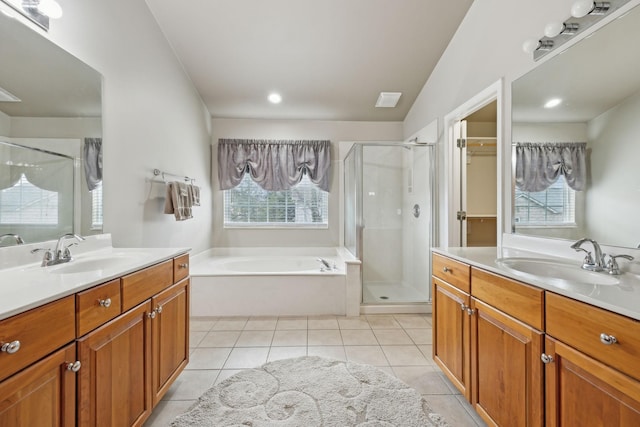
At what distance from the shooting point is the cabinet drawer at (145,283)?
3.93ft

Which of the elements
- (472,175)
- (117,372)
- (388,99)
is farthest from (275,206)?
(117,372)

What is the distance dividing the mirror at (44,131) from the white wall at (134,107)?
0.38ft

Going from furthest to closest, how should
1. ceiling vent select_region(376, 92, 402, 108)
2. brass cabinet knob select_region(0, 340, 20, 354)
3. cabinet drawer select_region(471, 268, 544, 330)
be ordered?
ceiling vent select_region(376, 92, 402, 108) → cabinet drawer select_region(471, 268, 544, 330) → brass cabinet knob select_region(0, 340, 20, 354)

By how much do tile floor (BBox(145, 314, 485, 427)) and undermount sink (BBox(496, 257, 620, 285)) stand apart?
0.83 metres

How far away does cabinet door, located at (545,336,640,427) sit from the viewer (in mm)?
743

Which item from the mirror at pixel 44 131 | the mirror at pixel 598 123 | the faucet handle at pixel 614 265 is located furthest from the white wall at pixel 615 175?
the mirror at pixel 44 131

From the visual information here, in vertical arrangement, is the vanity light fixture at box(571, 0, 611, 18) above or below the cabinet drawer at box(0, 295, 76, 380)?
above

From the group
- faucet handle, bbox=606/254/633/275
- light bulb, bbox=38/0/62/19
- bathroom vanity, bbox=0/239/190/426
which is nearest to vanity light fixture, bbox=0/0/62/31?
light bulb, bbox=38/0/62/19

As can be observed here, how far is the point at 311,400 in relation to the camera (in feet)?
5.29

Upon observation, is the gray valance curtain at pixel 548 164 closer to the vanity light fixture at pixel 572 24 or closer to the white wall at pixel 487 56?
the white wall at pixel 487 56

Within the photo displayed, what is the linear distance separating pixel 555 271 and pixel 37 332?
1.92 meters

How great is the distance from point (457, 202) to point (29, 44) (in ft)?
10.00

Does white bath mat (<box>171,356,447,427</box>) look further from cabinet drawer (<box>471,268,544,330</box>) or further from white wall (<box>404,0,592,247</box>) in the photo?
white wall (<box>404,0,592,247</box>)

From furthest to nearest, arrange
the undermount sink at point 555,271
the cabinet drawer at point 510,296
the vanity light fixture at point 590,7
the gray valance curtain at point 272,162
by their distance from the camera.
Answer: the gray valance curtain at point 272,162 < the vanity light fixture at point 590,7 < the undermount sink at point 555,271 < the cabinet drawer at point 510,296
